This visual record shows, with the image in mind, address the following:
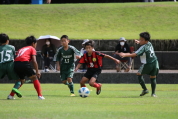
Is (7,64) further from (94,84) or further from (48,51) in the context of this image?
(48,51)

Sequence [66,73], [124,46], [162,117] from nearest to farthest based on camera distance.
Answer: [162,117] → [66,73] → [124,46]

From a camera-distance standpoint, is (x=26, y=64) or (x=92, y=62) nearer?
(x=26, y=64)

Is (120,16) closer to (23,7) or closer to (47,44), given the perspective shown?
(23,7)

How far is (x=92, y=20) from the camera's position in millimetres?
32125

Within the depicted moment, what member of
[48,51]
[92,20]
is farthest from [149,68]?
[92,20]

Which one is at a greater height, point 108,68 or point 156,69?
point 156,69

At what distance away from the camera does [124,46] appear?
2222 centimetres

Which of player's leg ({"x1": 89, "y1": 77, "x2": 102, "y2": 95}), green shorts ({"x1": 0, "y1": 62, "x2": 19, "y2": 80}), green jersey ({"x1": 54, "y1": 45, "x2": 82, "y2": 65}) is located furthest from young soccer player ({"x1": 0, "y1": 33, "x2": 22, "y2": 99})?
green jersey ({"x1": 54, "y1": 45, "x2": 82, "y2": 65})

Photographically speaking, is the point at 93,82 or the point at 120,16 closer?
the point at 93,82

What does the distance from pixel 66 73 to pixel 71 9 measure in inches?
853

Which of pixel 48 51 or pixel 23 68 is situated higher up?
pixel 23 68

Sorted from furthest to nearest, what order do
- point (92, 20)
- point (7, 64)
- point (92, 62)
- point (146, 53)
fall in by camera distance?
point (92, 20)
point (92, 62)
point (146, 53)
point (7, 64)

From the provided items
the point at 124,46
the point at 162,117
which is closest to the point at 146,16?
the point at 124,46

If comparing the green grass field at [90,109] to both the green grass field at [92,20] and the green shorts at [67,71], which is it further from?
the green grass field at [92,20]
